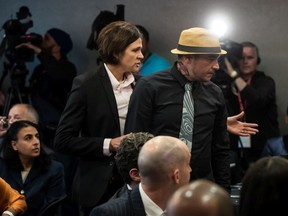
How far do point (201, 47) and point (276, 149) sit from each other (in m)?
1.77

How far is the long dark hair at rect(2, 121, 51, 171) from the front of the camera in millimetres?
4164

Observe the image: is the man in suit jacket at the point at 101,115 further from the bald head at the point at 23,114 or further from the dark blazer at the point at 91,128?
the bald head at the point at 23,114

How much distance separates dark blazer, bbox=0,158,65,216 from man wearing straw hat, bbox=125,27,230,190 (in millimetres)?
933

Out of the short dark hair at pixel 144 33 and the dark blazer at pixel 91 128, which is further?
the short dark hair at pixel 144 33

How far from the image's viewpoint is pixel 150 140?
8.44 ft

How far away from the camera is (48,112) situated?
18.1 ft

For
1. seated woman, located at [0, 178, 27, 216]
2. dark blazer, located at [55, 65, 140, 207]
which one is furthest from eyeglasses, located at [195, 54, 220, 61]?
seated woman, located at [0, 178, 27, 216]

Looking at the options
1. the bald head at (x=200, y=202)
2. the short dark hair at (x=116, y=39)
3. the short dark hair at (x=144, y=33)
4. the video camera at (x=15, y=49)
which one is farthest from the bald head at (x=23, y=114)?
the bald head at (x=200, y=202)

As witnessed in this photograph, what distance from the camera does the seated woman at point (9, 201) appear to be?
359 centimetres

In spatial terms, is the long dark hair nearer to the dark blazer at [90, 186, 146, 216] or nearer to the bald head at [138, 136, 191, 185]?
the dark blazer at [90, 186, 146, 216]

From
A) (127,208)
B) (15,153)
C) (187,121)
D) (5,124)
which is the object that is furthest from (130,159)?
(5,124)

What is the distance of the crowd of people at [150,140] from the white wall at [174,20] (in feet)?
0.90

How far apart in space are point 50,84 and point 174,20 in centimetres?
109

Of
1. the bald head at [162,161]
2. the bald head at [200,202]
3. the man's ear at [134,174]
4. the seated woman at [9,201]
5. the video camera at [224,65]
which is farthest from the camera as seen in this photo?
the video camera at [224,65]
